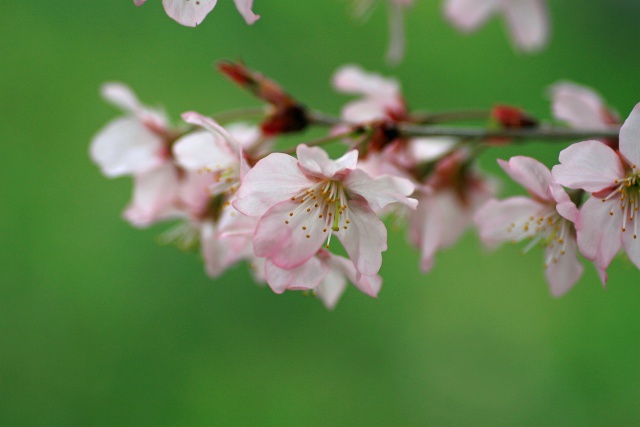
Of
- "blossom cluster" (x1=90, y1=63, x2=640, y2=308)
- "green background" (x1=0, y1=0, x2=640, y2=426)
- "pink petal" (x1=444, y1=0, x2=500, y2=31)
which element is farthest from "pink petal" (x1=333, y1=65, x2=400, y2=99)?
"green background" (x1=0, y1=0, x2=640, y2=426)

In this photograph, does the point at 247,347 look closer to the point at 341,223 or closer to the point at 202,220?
the point at 202,220

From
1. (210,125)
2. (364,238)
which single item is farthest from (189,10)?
(364,238)

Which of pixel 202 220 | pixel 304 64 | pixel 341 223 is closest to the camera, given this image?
pixel 341 223

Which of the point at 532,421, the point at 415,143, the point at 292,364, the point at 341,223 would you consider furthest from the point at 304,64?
the point at 341,223

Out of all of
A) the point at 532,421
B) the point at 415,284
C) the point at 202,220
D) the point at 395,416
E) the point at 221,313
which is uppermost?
the point at 202,220

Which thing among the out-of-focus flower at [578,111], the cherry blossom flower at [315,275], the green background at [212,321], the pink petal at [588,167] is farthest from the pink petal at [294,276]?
the green background at [212,321]

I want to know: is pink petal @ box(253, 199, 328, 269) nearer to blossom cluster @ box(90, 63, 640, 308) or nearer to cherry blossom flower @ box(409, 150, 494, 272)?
blossom cluster @ box(90, 63, 640, 308)

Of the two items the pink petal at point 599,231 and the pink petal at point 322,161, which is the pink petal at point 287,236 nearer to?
the pink petal at point 322,161
